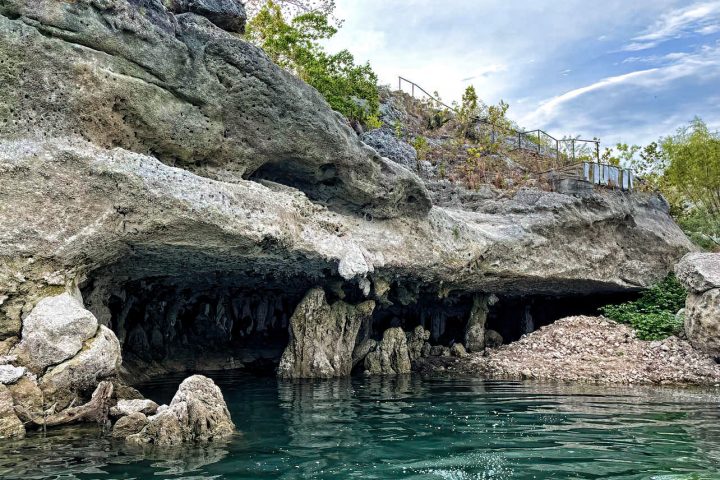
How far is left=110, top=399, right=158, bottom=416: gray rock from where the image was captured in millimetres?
10344

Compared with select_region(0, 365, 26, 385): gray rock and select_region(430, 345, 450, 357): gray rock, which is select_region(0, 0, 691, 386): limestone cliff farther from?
select_region(430, 345, 450, 357): gray rock

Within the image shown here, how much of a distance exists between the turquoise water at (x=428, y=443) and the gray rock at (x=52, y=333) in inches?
53.6

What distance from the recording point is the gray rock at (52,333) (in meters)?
10.5

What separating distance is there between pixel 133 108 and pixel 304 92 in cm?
460

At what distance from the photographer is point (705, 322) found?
64.3 feet

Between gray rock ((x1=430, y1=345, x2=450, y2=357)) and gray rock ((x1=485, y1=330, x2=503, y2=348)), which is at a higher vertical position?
gray rock ((x1=485, y1=330, x2=503, y2=348))

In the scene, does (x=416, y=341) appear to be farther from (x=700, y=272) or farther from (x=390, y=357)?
(x=700, y=272)

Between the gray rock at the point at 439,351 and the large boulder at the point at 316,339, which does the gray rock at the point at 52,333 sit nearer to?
the large boulder at the point at 316,339

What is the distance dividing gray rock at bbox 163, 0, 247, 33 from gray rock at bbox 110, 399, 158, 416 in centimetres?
1014

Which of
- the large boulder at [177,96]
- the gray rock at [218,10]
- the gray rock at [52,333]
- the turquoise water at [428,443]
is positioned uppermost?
the gray rock at [218,10]

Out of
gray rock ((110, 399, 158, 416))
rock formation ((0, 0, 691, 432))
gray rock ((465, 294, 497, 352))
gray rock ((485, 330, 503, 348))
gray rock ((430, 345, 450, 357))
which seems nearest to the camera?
gray rock ((110, 399, 158, 416))

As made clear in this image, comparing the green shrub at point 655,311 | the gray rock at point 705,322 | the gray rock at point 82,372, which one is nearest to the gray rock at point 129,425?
the gray rock at point 82,372

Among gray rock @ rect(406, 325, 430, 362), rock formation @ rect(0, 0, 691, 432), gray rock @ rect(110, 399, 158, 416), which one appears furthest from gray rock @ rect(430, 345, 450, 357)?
gray rock @ rect(110, 399, 158, 416)

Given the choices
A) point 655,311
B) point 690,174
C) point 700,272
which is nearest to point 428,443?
point 700,272
